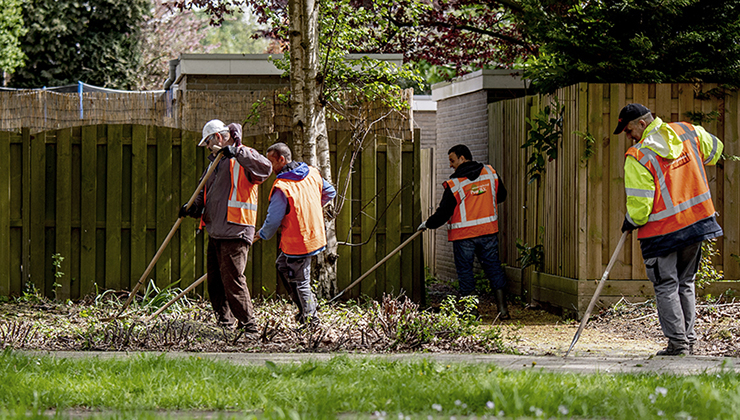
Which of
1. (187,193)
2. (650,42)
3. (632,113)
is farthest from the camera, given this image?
(187,193)

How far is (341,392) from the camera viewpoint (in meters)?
4.37

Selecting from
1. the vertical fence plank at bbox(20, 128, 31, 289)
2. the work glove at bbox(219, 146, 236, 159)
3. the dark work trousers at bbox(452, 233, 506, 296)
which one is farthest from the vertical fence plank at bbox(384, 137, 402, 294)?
the vertical fence plank at bbox(20, 128, 31, 289)

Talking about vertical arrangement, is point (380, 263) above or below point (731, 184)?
below

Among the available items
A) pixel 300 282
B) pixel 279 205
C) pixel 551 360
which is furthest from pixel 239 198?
pixel 551 360

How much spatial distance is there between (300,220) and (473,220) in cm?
224

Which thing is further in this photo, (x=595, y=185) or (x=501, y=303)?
(x=501, y=303)

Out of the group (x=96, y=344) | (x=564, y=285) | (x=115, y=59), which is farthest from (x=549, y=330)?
(x=115, y=59)

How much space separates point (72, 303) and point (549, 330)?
15.2 ft

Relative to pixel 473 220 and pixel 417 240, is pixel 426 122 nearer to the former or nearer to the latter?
pixel 417 240

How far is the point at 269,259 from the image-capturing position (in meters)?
8.73

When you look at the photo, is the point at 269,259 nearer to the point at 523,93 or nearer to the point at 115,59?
the point at 523,93

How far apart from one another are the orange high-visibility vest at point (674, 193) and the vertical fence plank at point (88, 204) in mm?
5253

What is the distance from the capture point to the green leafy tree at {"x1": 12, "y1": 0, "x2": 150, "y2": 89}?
28.5 m

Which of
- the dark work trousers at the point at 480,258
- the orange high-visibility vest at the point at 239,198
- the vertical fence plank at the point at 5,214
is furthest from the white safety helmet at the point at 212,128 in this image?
the dark work trousers at the point at 480,258
